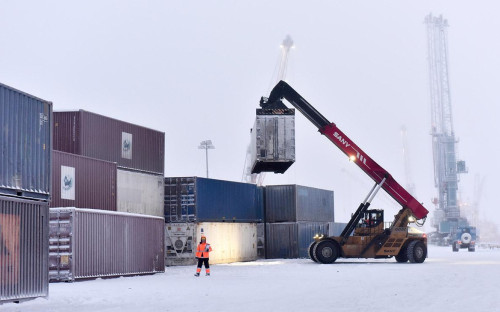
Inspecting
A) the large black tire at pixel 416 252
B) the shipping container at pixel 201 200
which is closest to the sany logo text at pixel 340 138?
the large black tire at pixel 416 252

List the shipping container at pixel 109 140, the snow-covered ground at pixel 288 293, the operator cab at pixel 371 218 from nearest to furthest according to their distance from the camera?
the snow-covered ground at pixel 288 293
the shipping container at pixel 109 140
the operator cab at pixel 371 218

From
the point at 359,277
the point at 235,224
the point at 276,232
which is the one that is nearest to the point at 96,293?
the point at 359,277

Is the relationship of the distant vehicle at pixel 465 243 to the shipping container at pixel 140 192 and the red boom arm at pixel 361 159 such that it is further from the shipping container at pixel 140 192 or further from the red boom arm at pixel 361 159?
the shipping container at pixel 140 192

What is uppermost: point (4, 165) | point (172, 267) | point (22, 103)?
point (22, 103)

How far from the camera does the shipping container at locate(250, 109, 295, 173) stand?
1248 inches

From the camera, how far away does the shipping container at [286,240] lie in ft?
149

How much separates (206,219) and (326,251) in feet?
22.0

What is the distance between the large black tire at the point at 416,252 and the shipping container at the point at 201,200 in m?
10.2

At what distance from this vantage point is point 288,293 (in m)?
19.4

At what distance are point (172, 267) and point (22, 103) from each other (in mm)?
20573

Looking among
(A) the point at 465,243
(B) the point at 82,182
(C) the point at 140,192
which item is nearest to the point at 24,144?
(B) the point at 82,182

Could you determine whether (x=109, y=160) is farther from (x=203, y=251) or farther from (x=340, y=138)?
(x=340, y=138)

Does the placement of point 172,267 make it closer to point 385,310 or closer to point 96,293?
point 96,293

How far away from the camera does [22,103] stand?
17.1m
